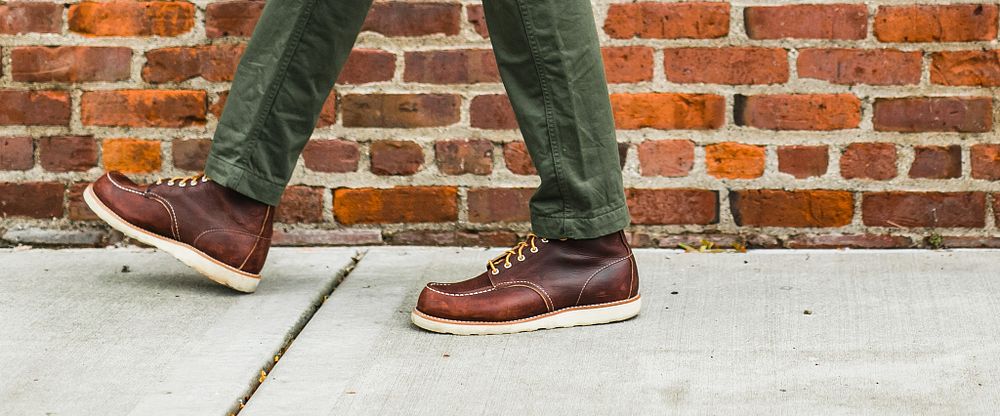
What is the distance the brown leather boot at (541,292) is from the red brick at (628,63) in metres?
0.49

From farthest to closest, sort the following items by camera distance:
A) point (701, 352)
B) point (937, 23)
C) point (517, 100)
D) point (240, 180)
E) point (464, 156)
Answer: point (464, 156)
point (937, 23)
point (240, 180)
point (517, 100)
point (701, 352)

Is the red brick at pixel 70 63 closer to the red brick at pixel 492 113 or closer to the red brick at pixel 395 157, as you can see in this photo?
the red brick at pixel 395 157

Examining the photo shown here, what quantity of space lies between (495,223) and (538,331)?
0.57 meters

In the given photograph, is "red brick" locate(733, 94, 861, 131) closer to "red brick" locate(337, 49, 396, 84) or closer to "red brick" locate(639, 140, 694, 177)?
"red brick" locate(639, 140, 694, 177)

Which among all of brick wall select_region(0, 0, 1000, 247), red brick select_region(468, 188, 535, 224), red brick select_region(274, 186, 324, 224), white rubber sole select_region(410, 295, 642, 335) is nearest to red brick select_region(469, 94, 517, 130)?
brick wall select_region(0, 0, 1000, 247)

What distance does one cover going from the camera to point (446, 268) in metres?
2.29

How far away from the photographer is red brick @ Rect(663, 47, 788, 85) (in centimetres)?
233

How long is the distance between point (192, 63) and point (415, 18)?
0.45m

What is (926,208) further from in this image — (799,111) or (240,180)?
(240,180)

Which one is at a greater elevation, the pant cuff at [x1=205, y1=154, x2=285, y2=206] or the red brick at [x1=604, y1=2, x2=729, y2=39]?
the red brick at [x1=604, y1=2, x2=729, y2=39]

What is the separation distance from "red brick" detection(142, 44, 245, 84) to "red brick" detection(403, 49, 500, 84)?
34cm

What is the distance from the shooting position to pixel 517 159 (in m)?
2.39

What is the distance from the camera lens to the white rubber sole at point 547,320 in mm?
1863

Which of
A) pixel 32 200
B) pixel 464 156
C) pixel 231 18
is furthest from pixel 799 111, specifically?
pixel 32 200
